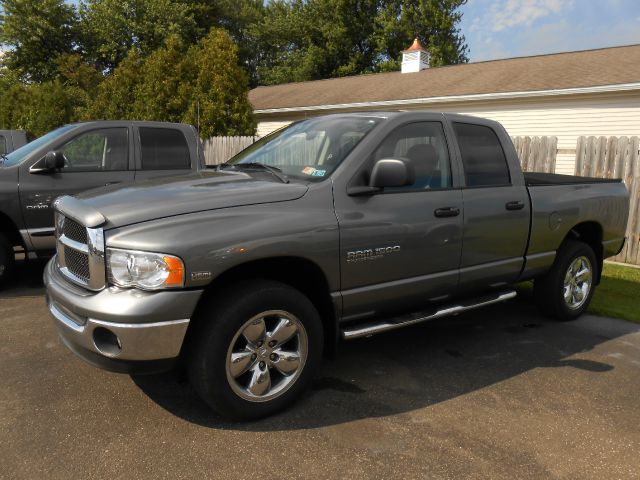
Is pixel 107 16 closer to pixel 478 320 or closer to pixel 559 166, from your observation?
pixel 559 166

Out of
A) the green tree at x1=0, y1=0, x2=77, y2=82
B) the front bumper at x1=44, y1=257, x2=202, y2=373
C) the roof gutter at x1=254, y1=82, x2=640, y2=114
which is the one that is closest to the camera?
the front bumper at x1=44, y1=257, x2=202, y2=373

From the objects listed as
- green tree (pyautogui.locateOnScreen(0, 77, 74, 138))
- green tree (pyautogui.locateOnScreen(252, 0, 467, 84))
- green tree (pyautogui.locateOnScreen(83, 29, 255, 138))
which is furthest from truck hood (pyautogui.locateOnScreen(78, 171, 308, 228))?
green tree (pyautogui.locateOnScreen(252, 0, 467, 84))

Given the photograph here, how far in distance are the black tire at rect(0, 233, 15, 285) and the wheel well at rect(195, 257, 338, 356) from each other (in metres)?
4.08

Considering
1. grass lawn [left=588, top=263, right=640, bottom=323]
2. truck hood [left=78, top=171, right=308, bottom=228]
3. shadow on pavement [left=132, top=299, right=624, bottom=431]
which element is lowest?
grass lawn [left=588, top=263, right=640, bottom=323]

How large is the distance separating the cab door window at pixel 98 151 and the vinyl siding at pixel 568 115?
32.0 ft

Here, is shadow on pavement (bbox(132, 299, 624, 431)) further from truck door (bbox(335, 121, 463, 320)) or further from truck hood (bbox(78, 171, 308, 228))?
truck hood (bbox(78, 171, 308, 228))

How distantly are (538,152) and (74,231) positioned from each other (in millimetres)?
7832

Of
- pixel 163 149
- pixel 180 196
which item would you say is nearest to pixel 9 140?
pixel 163 149

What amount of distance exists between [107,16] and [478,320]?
114 ft

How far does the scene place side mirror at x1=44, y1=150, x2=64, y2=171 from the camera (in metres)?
6.01

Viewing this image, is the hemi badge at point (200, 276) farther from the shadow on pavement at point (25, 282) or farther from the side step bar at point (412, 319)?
the shadow on pavement at point (25, 282)

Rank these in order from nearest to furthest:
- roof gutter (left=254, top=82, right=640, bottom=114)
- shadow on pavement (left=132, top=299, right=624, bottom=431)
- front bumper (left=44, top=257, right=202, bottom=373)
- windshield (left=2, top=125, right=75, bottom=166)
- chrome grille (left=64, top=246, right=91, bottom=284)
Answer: front bumper (left=44, top=257, right=202, bottom=373) → chrome grille (left=64, top=246, right=91, bottom=284) → shadow on pavement (left=132, top=299, right=624, bottom=431) → windshield (left=2, top=125, right=75, bottom=166) → roof gutter (left=254, top=82, right=640, bottom=114)

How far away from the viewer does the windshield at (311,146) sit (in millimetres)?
3750

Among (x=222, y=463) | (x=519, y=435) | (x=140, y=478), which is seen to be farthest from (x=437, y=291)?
(x=140, y=478)
